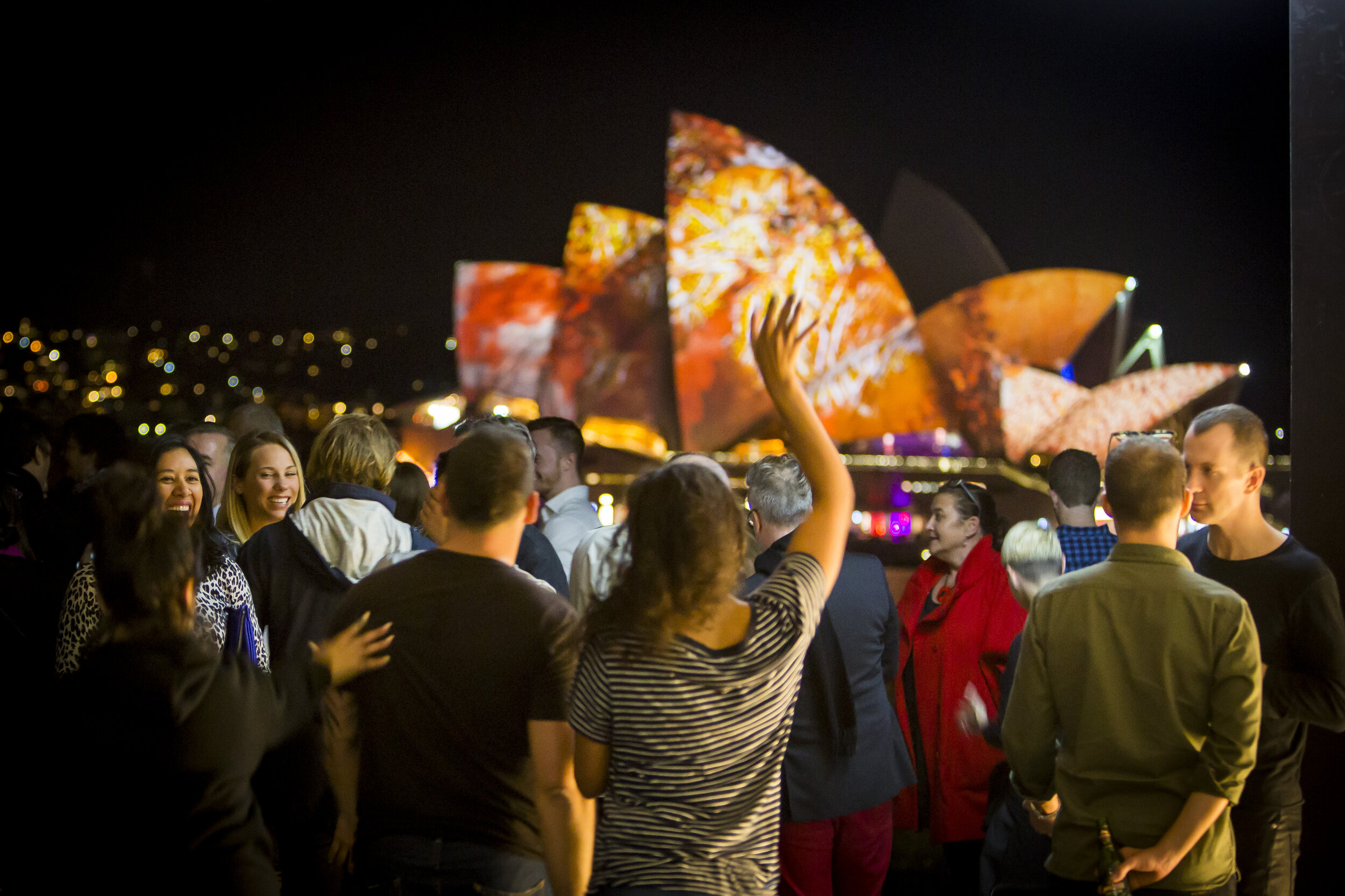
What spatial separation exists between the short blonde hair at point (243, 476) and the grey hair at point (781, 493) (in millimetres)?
1496

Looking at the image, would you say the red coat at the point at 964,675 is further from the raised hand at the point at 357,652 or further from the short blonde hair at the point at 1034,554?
the raised hand at the point at 357,652

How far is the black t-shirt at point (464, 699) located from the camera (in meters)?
1.54

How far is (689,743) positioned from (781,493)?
1142mm

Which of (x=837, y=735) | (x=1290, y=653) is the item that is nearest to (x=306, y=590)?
(x=837, y=735)

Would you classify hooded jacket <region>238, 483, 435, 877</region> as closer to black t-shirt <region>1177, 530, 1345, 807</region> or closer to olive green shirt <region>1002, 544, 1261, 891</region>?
olive green shirt <region>1002, 544, 1261, 891</region>

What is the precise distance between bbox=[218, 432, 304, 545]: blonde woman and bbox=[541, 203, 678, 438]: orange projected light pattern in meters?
16.7

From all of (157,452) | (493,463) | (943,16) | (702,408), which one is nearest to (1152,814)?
(493,463)

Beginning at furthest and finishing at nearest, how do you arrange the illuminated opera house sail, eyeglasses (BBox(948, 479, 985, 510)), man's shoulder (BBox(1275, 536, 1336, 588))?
the illuminated opera house sail, eyeglasses (BBox(948, 479, 985, 510)), man's shoulder (BBox(1275, 536, 1336, 588))

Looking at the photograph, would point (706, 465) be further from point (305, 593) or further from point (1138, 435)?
point (305, 593)

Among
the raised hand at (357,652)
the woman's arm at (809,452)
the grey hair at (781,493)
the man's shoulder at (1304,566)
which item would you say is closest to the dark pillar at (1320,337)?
the man's shoulder at (1304,566)

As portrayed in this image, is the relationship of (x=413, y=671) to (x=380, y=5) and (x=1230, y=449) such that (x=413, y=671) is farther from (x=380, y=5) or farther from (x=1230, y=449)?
(x=380, y=5)

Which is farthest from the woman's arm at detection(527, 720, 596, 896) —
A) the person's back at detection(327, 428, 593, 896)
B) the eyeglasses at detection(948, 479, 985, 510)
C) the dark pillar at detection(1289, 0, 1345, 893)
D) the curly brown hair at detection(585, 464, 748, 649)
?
the dark pillar at detection(1289, 0, 1345, 893)

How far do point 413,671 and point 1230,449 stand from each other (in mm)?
1905

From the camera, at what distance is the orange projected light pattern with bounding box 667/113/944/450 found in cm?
1822
